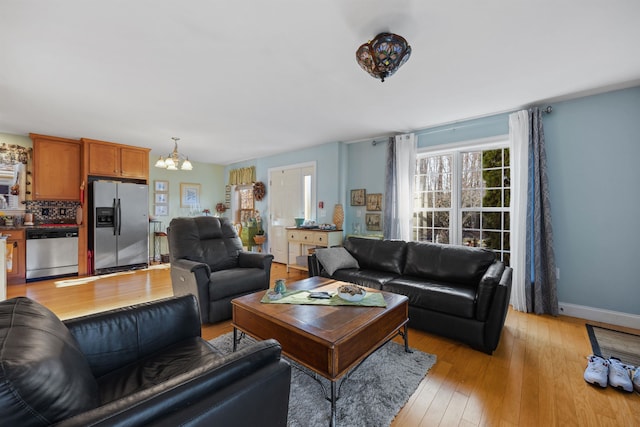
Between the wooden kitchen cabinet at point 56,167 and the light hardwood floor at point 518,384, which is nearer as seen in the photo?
the light hardwood floor at point 518,384

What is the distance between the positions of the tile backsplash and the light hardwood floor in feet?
8.93

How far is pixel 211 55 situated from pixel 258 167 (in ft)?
14.1

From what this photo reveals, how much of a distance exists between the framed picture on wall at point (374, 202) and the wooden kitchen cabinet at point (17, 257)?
5513 millimetres

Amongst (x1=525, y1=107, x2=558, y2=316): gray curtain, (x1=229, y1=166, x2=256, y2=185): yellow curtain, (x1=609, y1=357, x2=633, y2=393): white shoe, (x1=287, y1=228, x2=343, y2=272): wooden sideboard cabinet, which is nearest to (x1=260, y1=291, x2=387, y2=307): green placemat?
(x1=609, y1=357, x2=633, y2=393): white shoe

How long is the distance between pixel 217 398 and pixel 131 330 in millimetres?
926

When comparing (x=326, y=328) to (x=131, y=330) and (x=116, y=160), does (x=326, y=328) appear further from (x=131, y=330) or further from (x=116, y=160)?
(x=116, y=160)

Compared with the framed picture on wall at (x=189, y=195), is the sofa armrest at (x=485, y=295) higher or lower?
lower

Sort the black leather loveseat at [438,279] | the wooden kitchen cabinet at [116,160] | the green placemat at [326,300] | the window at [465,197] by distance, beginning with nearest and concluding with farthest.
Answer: the green placemat at [326,300] → the black leather loveseat at [438,279] → the window at [465,197] → the wooden kitchen cabinet at [116,160]

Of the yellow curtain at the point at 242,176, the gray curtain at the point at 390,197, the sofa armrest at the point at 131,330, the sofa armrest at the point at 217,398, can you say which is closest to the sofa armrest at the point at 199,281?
the sofa armrest at the point at 131,330

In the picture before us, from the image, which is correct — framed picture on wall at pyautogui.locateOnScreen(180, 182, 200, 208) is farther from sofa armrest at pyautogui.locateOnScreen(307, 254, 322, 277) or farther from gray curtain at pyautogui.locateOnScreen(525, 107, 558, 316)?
gray curtain at pyautogui.locateOnScreen(525, 107, 558, 316)

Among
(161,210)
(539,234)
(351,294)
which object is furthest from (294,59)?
(161,210)

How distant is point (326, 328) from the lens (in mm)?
1637

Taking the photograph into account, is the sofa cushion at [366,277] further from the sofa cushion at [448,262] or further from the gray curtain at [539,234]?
the gray curtain at [539,234]

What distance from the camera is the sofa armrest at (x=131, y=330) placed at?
1.31m
